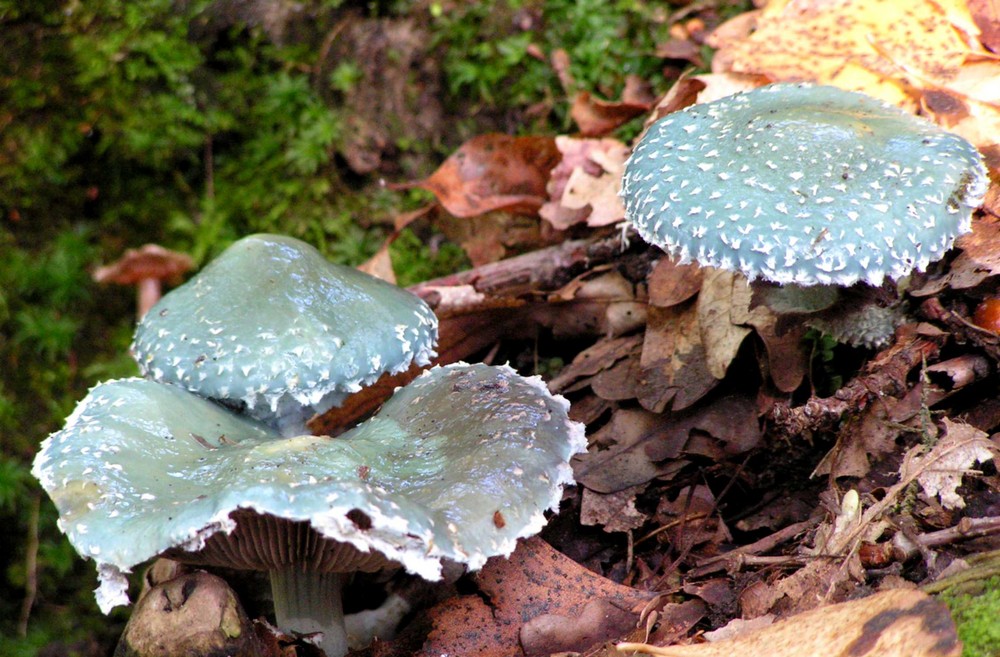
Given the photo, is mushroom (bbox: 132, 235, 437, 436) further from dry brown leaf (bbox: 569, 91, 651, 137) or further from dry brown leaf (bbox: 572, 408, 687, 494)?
dry brown leaf (bbox: 569, 91, 651, 137)

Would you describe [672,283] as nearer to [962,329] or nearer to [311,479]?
[962,329]

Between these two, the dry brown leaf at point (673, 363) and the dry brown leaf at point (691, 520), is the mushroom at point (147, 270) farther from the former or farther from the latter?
the dry brown leaf at point (691, 520)

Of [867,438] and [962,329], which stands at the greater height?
[962,329]

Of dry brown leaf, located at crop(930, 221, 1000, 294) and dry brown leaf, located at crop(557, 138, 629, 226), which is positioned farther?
dry brown leaf, located at crop(557, 138, 629, 226)

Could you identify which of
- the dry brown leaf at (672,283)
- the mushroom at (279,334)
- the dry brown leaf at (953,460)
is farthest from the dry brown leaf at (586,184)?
the dry brown leaf at (953,460)

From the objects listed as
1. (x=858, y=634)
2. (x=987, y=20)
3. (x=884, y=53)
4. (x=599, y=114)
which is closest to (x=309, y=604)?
(x=858, y=634)

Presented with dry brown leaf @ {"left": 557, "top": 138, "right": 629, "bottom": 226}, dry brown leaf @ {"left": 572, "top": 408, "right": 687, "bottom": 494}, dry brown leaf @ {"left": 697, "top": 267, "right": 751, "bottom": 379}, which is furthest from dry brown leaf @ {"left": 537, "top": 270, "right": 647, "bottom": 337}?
dry brown leaf @ {"left": 572, "top": 408, "right": 687, "bottom": 494}
